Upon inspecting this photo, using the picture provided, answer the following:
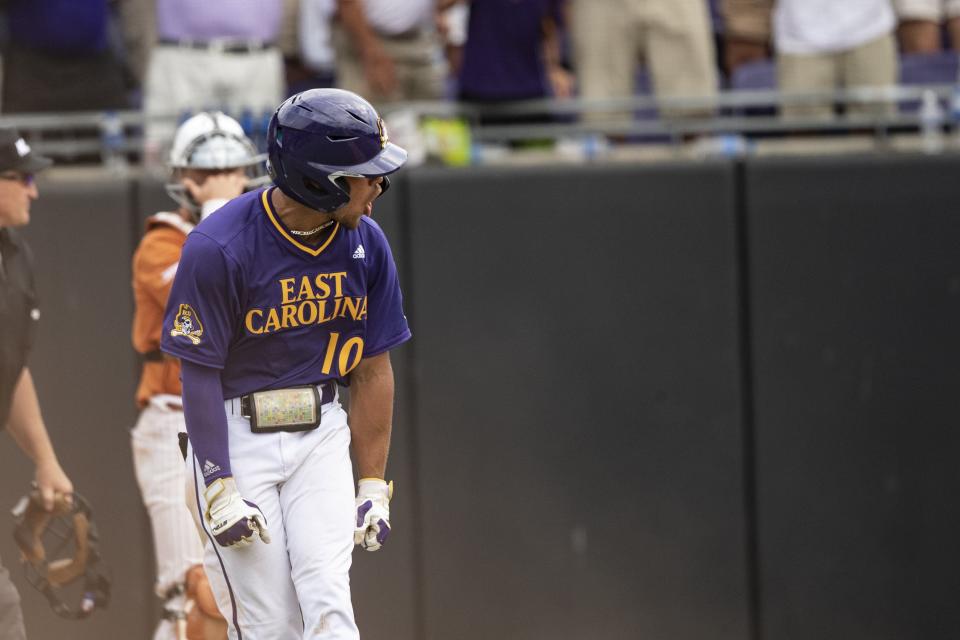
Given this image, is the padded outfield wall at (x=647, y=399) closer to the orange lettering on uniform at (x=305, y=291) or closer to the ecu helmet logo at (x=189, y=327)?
the orange lettering on uniform at (x=305, y=291)

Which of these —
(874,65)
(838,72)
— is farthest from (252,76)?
(874,65)

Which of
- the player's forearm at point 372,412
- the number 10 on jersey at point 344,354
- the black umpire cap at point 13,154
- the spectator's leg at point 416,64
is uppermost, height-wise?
the spectator's leg at point 416,64

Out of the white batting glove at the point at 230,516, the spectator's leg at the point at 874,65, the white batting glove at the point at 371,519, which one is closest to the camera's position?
the white batting glove at the point at 230,516

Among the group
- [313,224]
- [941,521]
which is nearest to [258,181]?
[313,224]

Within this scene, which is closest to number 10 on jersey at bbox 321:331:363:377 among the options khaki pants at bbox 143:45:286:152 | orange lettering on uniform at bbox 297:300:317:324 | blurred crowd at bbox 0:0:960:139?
orange lettering on uniform at bbox 297:300:317:324

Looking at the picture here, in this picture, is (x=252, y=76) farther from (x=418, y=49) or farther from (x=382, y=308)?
(x=382, y=308)

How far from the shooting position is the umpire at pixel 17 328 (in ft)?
15.3

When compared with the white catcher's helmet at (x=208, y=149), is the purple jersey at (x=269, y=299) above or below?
below

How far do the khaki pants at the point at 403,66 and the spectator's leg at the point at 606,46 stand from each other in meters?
0.74

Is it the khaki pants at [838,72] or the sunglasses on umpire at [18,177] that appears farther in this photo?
the khaki pants at [838,72]

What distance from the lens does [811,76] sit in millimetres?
6594

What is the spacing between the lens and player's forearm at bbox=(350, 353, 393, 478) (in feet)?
13.6

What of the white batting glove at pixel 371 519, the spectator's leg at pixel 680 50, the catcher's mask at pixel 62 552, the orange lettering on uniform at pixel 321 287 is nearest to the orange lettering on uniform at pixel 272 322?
the orange lettering on uniform at pixel 321 287

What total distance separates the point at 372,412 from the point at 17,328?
1.48 meters
